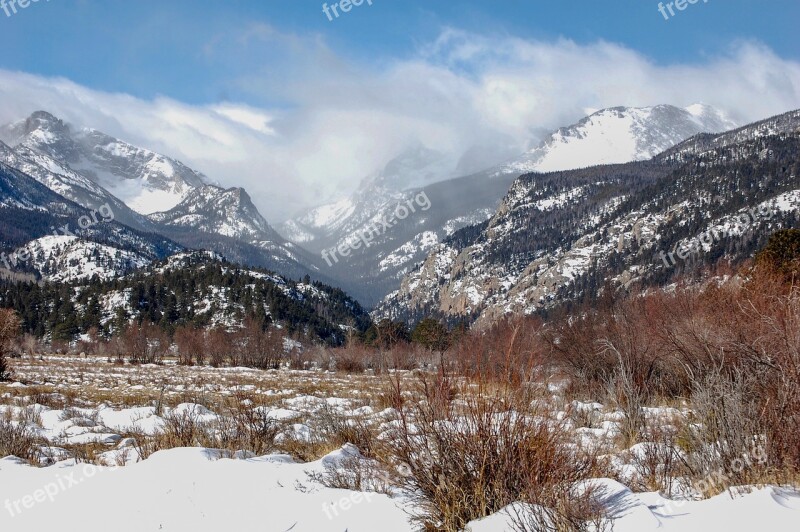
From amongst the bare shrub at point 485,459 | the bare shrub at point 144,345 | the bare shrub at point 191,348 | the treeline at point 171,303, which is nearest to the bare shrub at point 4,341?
the bare shrub at point 144,345

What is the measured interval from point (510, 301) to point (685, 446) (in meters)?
198

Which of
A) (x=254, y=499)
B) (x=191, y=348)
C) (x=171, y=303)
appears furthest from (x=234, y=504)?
(x=171, y=303)

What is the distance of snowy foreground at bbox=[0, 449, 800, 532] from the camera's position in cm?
369

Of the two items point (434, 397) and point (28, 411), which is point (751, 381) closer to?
point (434, 397)

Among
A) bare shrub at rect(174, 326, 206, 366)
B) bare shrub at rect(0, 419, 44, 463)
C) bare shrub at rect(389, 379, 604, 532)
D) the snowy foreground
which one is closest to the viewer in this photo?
the snowy foreground

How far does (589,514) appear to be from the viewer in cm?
380

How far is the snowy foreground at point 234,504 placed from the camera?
12.1 feet

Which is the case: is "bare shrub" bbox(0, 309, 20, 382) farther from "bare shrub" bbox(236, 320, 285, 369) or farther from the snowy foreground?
"bare shrub" bbox(236, 320, 285, 369)

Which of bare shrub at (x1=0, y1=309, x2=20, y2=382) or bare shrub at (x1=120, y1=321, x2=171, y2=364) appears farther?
bare shrub at (x1=120, y1=321, x2=171, y2=364)

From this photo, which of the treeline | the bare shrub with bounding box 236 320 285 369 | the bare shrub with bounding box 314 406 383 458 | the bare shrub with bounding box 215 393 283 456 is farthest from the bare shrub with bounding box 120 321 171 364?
the bare shrub with bounding box 314 406 383 458

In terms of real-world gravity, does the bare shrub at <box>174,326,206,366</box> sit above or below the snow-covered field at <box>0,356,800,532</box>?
below

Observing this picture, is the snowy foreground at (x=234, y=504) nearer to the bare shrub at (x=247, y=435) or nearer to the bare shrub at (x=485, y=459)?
the bare shrub at (x=485, y=459)

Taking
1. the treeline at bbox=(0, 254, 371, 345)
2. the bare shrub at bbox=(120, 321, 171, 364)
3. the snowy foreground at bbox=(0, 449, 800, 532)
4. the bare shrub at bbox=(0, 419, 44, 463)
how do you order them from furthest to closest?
the treeline at bbox=(0, 254, 371, 345)
the bare shrub at bbox=(120, 321, 171, 364)
the bare shrub at bbox=(0, 419, 44, 463)
the snowy foreground at bbox=(0, 449, 800, 532)

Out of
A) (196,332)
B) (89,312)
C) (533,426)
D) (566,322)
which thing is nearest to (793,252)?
(566,322)
